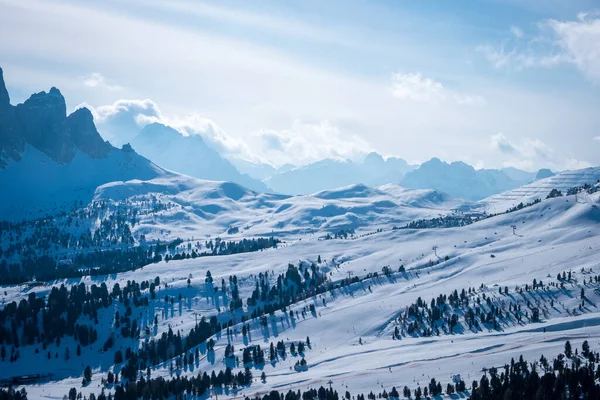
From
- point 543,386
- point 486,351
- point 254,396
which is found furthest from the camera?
point 486,351

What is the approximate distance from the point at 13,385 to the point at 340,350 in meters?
105

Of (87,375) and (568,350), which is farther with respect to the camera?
(87,375)

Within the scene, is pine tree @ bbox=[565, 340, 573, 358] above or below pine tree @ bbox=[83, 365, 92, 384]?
below

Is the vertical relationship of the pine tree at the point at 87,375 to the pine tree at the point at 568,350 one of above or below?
above

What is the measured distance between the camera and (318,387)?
154500 mm

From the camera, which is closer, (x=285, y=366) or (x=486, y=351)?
(x=486, y=351)

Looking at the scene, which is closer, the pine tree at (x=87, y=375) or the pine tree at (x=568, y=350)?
the pine tree at (x=568, y=350)

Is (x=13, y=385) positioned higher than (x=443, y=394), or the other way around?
(x=13, y=385)

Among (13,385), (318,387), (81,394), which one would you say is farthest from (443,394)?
(13,385)

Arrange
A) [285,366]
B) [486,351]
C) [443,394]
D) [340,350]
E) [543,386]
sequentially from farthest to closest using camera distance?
[340,350]
[285,366]
[486,351]
[443,394]
[543,386]

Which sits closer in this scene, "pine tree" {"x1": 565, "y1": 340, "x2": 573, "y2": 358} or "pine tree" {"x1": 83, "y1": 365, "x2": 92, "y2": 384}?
"pine tree" {"x1": 565, "y1": 340, "x2": 573, "y2": 358}

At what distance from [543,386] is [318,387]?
184ft

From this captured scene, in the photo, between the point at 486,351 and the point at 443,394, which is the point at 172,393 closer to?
the point at 443,394

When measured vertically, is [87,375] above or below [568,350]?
above
